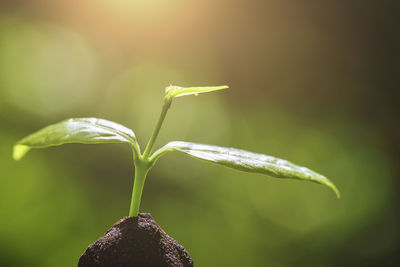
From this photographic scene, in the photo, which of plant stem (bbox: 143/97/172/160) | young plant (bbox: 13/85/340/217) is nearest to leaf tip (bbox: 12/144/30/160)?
young plant (bbox: 13/85/340/217)

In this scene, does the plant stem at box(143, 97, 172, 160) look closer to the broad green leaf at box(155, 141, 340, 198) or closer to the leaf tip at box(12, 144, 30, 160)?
the broad green leaf at box(155, 141, 340, 198)

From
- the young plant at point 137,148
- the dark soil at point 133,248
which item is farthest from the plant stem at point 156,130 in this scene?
the dark soil at point 133,248

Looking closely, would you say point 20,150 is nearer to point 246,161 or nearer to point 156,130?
point 156,130

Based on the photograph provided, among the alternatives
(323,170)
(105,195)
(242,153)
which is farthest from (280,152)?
(242,153)

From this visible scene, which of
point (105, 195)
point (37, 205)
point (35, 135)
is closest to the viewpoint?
point (35, 135)

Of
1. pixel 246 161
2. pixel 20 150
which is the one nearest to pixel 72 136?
pixel 20 150

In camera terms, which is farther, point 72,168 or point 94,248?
point 72,168

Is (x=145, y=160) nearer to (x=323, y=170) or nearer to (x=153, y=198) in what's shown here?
(x=153, y=198)
